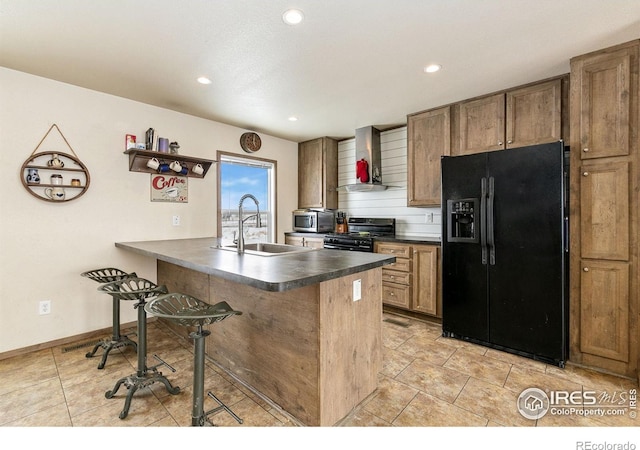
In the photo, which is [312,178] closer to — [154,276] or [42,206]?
[154,276]

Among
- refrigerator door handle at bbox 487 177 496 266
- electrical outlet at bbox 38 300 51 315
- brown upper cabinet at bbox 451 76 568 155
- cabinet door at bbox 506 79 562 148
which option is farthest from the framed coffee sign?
cabinet door at bbox 506 79 562 148

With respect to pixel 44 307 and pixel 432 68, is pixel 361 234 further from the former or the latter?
pixel 44 307

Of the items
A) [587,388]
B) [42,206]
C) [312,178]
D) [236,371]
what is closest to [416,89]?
[312,178]

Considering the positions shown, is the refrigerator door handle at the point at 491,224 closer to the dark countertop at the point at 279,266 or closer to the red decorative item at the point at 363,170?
the dark countertop at the point at 279,266

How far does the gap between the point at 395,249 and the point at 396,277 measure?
1.08ft

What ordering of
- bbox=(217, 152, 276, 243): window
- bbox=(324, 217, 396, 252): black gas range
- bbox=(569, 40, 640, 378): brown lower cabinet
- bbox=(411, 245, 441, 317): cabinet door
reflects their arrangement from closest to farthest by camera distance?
bbox=(569, 40, 640, 378): brown lower cabinet → bbox=(411, 245, 441, 317): cabinet door → bbox=(324, 217, 396, 252): black gas range → bbox=(217, 152, 276, 243): window

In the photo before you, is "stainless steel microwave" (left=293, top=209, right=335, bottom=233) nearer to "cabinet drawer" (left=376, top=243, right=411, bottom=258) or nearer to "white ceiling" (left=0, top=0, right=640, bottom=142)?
"cabinet drawer" (left=376, top=243, right=411, bottom=258)

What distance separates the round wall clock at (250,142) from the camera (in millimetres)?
4246

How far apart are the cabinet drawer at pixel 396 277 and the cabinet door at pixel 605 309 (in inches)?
59.9

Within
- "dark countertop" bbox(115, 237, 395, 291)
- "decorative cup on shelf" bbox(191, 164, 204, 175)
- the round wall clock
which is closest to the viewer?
"dark countertop" bbox(115, 237, 395, 291)

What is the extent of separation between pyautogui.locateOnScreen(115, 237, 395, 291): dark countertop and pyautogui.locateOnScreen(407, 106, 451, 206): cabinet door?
1.82m

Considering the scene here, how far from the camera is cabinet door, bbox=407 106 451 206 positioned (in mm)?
3385

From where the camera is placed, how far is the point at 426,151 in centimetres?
352

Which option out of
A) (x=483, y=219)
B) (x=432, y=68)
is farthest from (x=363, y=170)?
(x=483, y=219)
